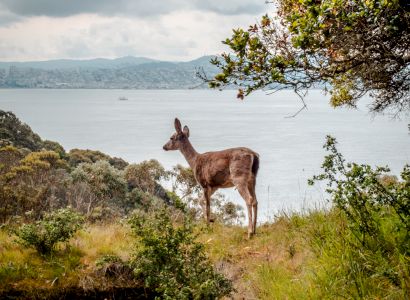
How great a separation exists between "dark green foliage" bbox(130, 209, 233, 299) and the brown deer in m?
2.32

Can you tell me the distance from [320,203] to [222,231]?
74.4 inches

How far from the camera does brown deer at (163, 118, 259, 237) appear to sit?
9.36 meters

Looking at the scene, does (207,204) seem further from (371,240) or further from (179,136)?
(371,240)

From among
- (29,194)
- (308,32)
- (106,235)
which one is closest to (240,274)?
(106,235)

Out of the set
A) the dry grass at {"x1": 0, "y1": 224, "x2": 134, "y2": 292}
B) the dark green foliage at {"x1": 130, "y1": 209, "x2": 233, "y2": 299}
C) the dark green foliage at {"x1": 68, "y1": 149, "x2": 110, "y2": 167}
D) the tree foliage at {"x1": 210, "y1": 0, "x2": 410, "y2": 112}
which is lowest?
the dark green foliage at {"x1": 68, "y1": 149, "x2": 110, "y2": 167}

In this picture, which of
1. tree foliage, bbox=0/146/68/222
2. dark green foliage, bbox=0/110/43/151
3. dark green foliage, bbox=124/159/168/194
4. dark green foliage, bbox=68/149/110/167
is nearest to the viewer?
tree foliage, bbox=0/146/68/222

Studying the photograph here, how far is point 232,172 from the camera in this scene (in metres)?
9.61

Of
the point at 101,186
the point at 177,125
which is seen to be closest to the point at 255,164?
the point at 177,125

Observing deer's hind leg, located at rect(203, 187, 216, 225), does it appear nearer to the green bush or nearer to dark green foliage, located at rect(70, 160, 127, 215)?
the green bush

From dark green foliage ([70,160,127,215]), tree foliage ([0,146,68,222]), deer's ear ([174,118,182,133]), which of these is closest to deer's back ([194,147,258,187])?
deer's ear ([174,118,182,133])

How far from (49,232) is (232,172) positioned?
348 centimetres

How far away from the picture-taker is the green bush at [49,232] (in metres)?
8.20

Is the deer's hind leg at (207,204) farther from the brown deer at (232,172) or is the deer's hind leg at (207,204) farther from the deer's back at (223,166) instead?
the deer's back at (223,166)

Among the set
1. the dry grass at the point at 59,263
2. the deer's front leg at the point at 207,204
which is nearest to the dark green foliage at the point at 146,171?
the deer's front leg at the point at 207,204
